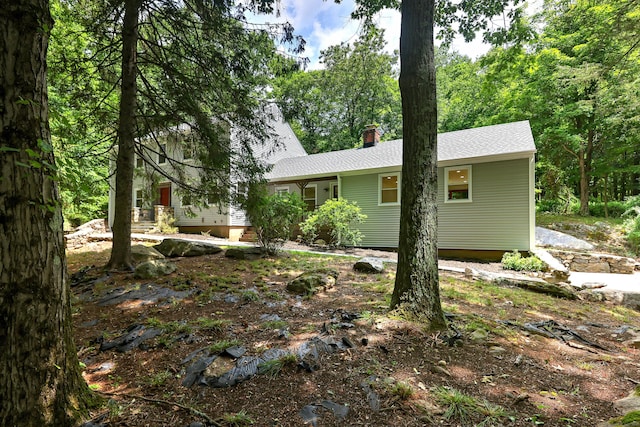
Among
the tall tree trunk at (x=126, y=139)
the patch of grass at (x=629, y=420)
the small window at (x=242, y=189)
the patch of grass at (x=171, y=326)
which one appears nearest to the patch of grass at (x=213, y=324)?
the patch of grass at (x=171, y=326)

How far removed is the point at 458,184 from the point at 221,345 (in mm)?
10650

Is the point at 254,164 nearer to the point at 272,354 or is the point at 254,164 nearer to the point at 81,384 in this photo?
the point at 272,354

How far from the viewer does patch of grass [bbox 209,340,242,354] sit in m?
2.79

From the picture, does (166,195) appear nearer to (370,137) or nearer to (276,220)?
(370,137)

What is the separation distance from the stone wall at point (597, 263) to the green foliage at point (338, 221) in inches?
280

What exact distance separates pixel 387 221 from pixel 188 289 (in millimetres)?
9192

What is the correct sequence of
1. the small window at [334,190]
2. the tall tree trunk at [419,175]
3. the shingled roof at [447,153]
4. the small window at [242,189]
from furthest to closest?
the small window at [334,190], the shingled roof at [447,153], the small window at [242,189], the tall tree trunk at [419,175]

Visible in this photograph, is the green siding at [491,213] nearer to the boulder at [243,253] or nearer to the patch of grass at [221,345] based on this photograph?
the boulder at [243,253]

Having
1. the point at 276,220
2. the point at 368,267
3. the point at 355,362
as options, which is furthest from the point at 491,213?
the point at 355,362

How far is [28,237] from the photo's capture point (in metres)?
1.57

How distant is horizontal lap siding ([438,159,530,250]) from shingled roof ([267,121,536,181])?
21.8 inches

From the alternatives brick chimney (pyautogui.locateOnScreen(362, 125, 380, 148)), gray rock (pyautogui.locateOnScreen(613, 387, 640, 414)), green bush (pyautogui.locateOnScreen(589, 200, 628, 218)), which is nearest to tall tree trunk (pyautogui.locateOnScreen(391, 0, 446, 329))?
gray rock (pyautogui.locateOnScreen(613, 387, 640, 414))

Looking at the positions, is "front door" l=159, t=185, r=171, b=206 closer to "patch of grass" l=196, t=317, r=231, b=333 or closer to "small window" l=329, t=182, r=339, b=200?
"small window" l=329, t=182, r=339, b=200

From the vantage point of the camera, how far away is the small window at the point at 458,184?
10.9 metres
